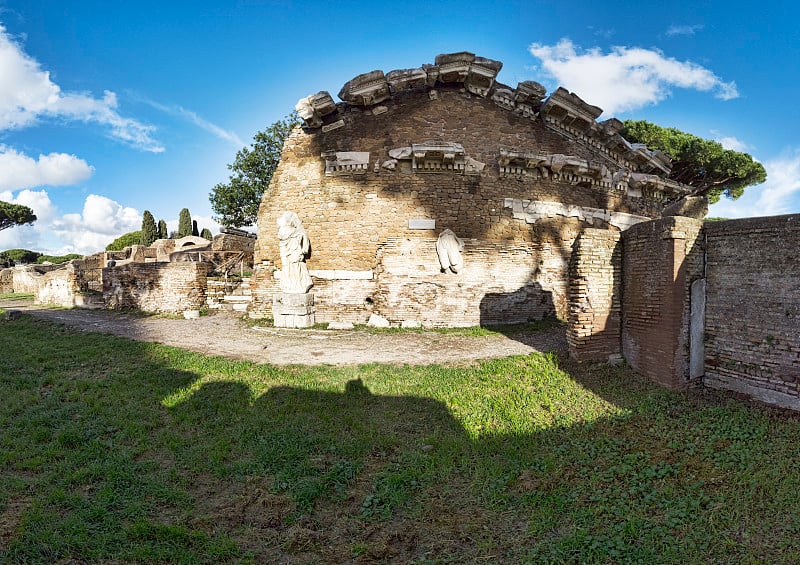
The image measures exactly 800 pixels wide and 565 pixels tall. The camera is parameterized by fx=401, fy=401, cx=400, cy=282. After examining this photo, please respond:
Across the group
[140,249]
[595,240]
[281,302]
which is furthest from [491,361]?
[140,249]

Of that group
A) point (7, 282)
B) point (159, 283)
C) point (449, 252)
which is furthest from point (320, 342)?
point (7, 282)

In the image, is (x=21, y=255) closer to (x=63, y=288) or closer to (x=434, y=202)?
(x=63, y=288)

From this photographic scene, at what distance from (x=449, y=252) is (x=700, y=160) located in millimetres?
20127

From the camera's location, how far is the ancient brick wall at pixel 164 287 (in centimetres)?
1309

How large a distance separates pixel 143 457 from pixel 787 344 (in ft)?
24.7

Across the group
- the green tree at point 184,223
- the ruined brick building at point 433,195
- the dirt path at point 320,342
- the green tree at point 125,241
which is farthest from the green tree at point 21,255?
the ruined brick building at point 433,195

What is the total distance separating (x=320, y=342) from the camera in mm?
8859

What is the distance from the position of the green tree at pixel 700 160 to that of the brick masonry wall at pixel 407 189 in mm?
14601

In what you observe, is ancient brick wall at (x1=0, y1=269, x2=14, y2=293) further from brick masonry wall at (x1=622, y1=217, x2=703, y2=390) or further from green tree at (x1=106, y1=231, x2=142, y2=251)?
brick masonry wall at (x1=622, y1=217, x2=703, y2=390)

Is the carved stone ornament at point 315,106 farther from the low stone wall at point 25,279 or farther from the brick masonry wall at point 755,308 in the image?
the low stone wall at point 25,279

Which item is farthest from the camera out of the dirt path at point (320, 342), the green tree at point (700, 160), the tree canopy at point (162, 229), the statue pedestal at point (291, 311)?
the tree canopy at point (162, 229)

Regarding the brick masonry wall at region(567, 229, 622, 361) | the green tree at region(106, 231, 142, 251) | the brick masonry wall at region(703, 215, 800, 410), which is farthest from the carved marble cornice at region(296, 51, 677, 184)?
the green tree at region(106, 231, 142, 251)

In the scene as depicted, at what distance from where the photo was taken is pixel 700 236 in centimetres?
581

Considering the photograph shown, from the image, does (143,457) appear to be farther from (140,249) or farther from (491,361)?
(140,249)
